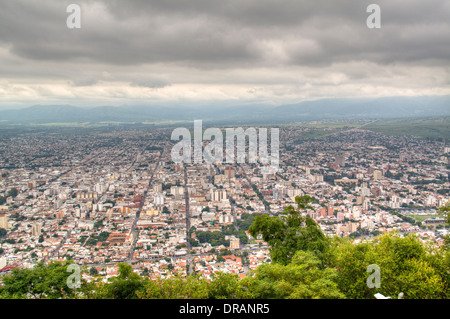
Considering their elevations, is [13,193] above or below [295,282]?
below

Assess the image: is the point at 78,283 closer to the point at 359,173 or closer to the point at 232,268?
the point at 232,268

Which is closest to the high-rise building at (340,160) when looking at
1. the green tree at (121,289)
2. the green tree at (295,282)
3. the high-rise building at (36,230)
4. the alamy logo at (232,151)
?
the alamy logo at (232,151)

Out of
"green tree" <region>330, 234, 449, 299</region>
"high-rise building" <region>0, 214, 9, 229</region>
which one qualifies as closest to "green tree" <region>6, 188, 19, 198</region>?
"high-rise building" <region>0, 214, 9, 229</region>

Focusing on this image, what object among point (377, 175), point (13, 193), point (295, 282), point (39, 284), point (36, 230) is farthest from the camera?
point (377, 175)

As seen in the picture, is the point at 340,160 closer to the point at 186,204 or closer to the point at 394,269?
the point at 186,204

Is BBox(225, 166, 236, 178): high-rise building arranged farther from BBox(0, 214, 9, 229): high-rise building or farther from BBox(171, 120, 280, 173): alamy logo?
BBox(0, 214, 9, 229): high-rise building

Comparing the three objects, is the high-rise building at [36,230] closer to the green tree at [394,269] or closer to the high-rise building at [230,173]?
the green tree at [394,269]

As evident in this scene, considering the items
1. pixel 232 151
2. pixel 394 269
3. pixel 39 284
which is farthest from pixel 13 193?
pixel 394 269

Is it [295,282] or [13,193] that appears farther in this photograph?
[13,193]

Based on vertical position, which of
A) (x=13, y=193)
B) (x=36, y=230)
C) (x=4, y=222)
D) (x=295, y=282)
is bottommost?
(x=36, y=230)

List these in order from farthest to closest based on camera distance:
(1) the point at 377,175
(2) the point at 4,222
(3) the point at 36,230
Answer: (1) the point at 377,175 < (2) the point at 4,222 < (3) the point at 36,230
